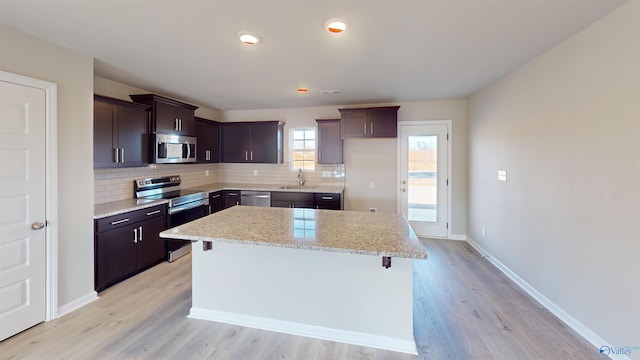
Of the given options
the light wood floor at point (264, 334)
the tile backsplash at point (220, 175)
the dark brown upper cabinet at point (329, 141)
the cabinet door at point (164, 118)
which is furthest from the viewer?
the dark brown upper cabinet at point (329, 141)

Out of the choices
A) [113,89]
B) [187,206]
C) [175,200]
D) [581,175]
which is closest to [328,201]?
[187,206]

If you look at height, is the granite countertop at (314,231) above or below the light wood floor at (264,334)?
above

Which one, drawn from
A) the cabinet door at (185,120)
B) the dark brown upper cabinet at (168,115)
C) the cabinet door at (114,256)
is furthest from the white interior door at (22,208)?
the cabinet door at (185,120)

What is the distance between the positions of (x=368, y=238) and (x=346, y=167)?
327cm

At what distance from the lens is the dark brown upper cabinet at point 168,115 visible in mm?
3779

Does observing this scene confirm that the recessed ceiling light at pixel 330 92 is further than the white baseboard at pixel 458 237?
No

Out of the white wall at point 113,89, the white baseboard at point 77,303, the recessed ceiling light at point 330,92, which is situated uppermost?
the recessed ceiling light at point 330,92

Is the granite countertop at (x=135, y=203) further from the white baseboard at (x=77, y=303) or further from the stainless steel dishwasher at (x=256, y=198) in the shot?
the white baseboard at (x=77, y=303)

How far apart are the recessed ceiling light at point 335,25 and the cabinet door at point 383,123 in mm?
2602

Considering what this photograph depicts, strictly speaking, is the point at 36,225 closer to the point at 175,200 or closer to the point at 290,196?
the point at 175,200

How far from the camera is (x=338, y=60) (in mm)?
2893

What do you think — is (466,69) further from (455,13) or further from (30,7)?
(30,7)

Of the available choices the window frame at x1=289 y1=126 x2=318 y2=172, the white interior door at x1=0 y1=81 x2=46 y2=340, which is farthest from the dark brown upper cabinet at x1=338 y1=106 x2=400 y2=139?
the white interior door at x1=0 y1=81 x2=46 y2=340

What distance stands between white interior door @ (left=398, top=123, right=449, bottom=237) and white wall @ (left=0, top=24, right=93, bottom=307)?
4.46m
